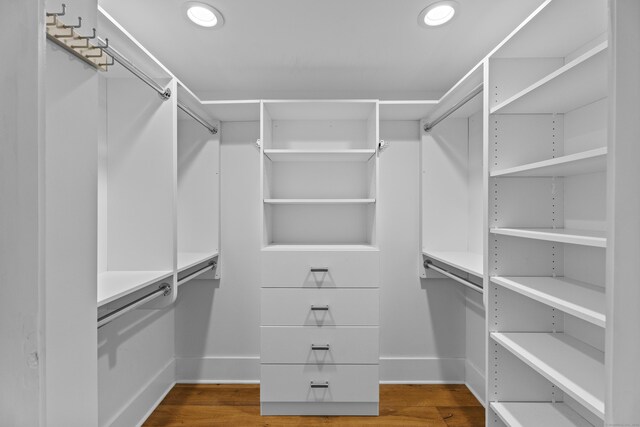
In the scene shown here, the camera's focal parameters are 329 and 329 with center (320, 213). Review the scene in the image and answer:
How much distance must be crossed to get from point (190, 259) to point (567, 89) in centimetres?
196

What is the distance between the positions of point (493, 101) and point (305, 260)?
1.22 metres

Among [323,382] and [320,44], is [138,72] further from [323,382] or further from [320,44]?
[323,382]

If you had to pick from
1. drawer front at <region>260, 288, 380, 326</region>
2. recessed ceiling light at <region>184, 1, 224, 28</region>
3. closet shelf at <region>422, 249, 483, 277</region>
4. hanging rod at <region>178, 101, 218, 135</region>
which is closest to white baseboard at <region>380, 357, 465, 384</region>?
drawer front at <region>260, 288, 380, 326</region>

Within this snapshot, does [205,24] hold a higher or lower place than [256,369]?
higher

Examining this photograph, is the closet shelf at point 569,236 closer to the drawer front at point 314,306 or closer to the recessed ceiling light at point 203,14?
the drawer front at point 314,306

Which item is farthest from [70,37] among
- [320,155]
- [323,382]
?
[323,382]

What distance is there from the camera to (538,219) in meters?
1.37

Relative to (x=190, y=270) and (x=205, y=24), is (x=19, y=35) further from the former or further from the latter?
(x=190, y=270)

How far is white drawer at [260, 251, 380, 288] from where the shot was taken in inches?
75.0

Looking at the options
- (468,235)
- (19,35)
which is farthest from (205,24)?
(468,235)

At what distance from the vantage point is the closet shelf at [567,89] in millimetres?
921

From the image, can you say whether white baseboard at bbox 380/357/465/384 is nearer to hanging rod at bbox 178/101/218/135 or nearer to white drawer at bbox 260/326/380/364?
white drawer at bbox 260/326/380/364

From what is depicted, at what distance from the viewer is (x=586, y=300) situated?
1045 millimetres

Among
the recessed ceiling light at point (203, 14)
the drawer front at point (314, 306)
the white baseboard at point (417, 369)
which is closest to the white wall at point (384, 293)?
the white baseboard at point (417, 369)
